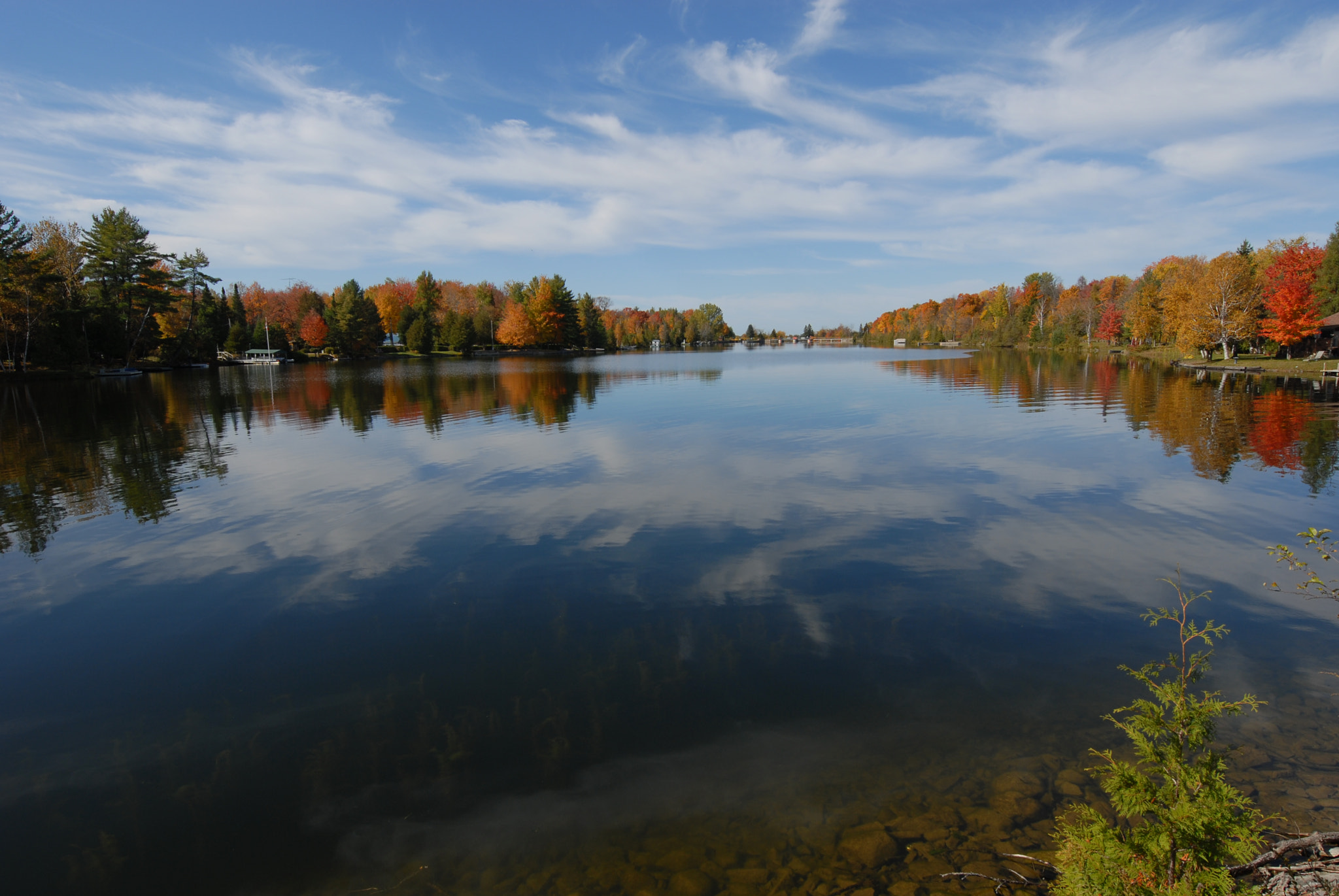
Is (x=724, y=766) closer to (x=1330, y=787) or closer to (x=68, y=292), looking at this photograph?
(x=1330, y=787)

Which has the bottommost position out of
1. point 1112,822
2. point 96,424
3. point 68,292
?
point 1112,822

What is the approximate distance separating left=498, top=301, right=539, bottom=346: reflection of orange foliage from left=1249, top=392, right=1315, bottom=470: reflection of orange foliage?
94798 millimetres

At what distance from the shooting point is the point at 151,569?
398 inches

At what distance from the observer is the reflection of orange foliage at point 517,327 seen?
106m

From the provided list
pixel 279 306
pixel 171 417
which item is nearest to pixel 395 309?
pixel 279 306

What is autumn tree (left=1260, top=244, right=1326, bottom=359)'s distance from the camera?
50.4m

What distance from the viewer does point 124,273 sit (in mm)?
61250

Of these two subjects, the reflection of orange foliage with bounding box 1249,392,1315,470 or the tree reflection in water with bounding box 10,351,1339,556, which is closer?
the tree reflection in water with bounding box 10,351,1339,556

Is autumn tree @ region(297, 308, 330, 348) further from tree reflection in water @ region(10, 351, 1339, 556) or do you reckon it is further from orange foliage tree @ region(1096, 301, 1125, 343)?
orange foliage tree @ region(1096, 301, 1125, 343)

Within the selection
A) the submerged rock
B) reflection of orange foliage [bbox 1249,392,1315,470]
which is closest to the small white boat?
reflection of orange foliage [bbox 1249,392,1315,470]

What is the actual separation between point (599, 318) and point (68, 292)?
299 ft

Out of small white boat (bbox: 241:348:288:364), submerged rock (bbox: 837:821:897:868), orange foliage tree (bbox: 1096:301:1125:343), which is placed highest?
orange foliage tree (bbox: 1096:301:1125:343)

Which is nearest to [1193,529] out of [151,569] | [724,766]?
[724,766]

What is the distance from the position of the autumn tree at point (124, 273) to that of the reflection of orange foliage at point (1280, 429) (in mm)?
81742
